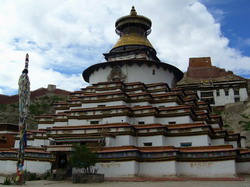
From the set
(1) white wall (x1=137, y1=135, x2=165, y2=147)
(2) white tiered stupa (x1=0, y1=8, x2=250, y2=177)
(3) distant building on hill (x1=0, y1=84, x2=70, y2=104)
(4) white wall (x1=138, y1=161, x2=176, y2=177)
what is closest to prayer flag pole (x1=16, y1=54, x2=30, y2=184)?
(2) white tiered stupa (x1=0, y1=8, x2=250, y2=177)

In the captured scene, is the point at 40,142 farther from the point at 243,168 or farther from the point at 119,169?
the point at 243,168

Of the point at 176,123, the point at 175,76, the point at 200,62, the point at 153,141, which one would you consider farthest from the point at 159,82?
the point at 200,62

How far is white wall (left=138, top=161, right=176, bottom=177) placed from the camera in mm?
17531

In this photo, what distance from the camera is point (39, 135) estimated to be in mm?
24422

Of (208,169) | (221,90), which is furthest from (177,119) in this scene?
(221,90)

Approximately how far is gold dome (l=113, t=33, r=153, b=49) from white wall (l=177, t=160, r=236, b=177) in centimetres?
1708

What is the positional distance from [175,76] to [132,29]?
816cm

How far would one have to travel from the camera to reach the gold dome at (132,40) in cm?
3153

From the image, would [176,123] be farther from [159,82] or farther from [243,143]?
[243,143]

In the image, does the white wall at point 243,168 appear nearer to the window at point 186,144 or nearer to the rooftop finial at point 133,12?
the window at point 186,144

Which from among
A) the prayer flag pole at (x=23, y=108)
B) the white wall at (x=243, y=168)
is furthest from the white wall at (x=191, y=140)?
the prayer flag pole at (x=23, y=108)

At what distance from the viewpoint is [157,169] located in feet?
58.5

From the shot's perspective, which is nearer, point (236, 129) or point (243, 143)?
point (243, 143)

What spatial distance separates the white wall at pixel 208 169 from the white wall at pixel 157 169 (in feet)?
2.08
